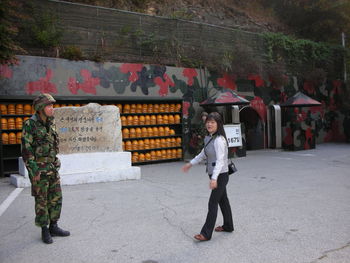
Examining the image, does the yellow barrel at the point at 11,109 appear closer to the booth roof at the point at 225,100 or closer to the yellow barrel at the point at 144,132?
the yellow barrel at the point at 144,132

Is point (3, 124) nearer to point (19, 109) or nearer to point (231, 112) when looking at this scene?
point (19, 109)

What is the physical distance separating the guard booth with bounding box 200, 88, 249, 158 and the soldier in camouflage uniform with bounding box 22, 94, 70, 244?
29.1 feet

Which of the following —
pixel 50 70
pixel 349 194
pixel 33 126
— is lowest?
pixel 349 194

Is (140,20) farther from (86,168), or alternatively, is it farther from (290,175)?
(290,175)

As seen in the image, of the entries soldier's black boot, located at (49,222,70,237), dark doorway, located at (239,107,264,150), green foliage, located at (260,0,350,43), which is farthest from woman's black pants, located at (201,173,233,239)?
green foliage, located at (260,0,350,43)

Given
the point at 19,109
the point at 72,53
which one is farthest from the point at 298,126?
the point at 19,109

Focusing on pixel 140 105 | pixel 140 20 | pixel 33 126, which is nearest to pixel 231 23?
pixel 140 20

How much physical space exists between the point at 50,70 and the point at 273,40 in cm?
1135

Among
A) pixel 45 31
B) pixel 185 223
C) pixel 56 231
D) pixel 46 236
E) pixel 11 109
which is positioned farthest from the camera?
pixel 45 31

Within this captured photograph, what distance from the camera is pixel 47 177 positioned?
5094mm

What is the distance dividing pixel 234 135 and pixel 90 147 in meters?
6.19

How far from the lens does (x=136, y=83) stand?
1330 centimetres

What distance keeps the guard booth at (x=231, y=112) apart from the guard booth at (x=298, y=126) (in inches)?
109

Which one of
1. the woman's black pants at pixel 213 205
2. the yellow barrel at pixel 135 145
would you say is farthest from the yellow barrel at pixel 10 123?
the woman's black pants at pixel 213 205
